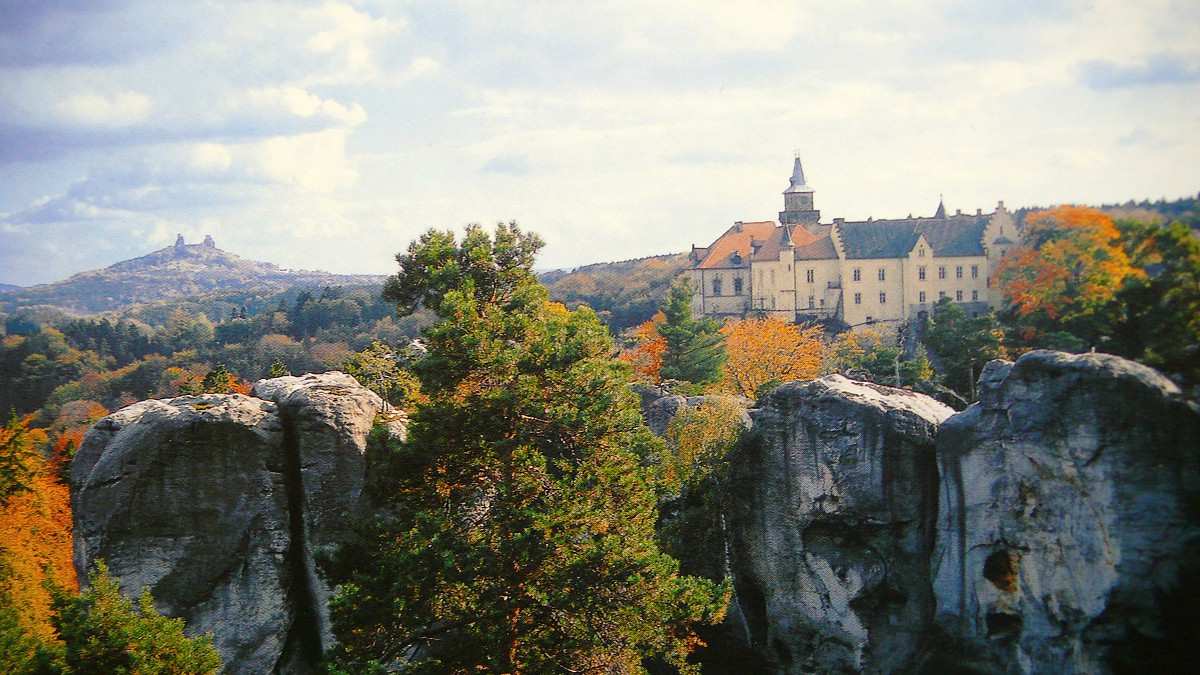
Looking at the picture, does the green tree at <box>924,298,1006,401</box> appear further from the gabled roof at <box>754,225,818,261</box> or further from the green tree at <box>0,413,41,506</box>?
the green tree at <box>0,413,41,506</box>

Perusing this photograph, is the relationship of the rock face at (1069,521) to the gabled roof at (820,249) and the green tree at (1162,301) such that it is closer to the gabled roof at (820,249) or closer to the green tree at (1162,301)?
the green tree at (1162,301)

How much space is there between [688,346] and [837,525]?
94.9 ft

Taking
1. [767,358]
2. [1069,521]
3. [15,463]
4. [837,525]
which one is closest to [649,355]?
[767,358]

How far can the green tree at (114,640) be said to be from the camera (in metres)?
15.4

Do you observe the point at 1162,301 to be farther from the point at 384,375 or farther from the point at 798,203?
the point at 798,203

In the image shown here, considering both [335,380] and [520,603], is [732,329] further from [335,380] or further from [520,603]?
[520,603]

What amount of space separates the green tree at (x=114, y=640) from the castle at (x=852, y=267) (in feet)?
204

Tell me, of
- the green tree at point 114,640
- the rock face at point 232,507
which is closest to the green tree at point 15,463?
the rock face at point 232,507

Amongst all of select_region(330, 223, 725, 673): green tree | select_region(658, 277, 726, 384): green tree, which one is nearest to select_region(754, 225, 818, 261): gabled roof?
select_region(658, 277, 726, 384): green tree

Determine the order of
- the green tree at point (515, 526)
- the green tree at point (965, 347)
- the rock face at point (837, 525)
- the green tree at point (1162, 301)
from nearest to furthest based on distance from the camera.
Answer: the green tree at point (1162, 301) < the green tree at point (515, 526) < the rock face at point (837, 525) < the green tree at point (965, 347)

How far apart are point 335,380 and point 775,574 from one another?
11.5 metres

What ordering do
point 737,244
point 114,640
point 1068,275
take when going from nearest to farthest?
point 114,640 < point 1068,275 < point 737,244

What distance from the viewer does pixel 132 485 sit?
2006 cm

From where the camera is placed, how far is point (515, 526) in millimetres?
16969
